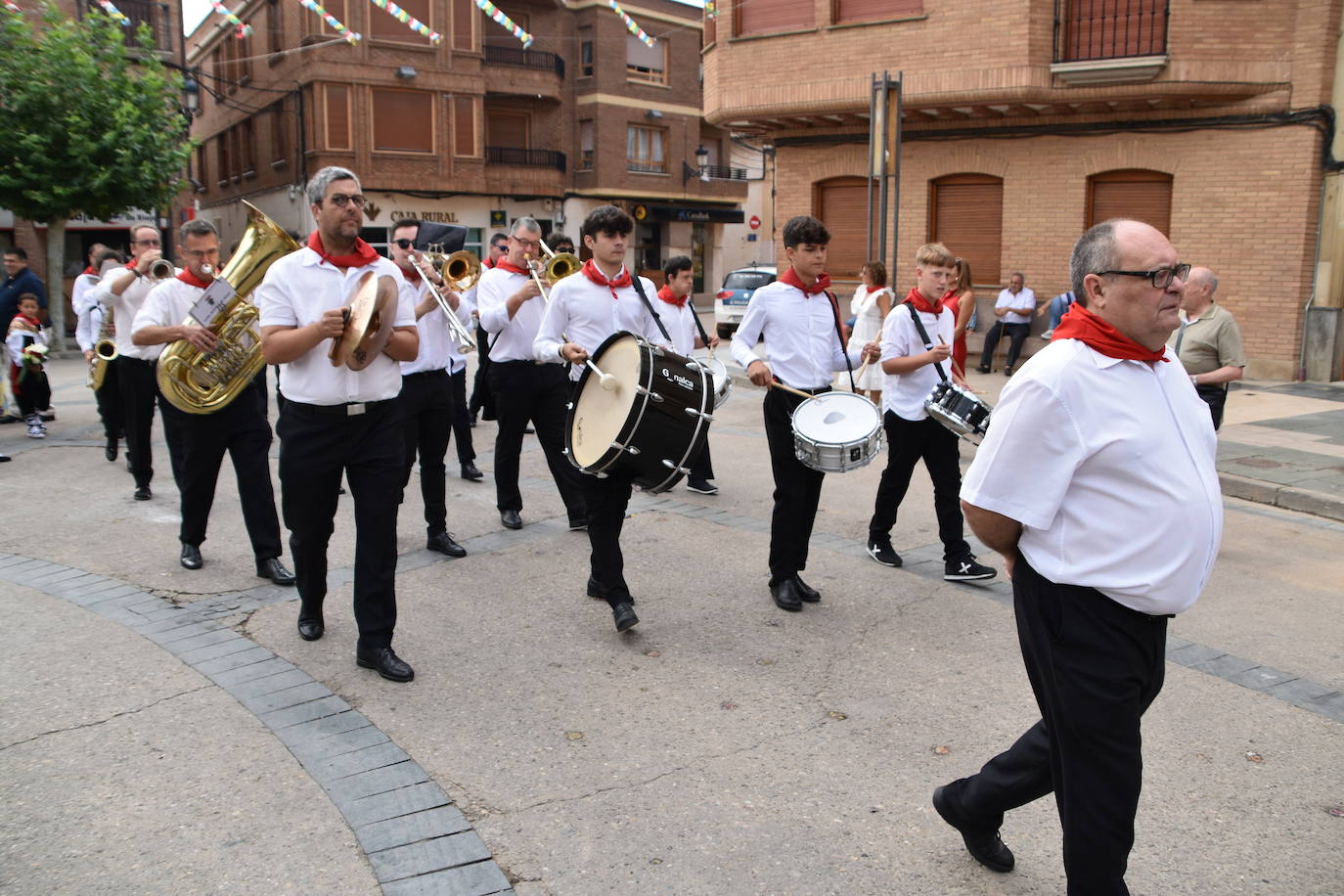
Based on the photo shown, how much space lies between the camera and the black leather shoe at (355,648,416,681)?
460 cm

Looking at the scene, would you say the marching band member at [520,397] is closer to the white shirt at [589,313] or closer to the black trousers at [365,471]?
the white shirt at [589,313]

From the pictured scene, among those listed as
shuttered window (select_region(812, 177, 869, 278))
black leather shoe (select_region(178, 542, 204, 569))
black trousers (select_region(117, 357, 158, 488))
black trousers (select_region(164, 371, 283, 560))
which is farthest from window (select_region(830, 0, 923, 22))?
black leather shoe (select_region(178, 542, 204, 569))

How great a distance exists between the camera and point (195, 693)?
4.46m

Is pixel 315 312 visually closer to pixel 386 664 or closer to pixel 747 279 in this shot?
pixel 386 664

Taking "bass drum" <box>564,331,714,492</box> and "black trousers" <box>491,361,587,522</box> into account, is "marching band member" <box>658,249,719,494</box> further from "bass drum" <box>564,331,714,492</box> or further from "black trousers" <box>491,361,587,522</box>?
"bass drum" <box>564,331,714,492</box>

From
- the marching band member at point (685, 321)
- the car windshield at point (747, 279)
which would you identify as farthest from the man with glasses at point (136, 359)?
the car windshield at point (747, 279)

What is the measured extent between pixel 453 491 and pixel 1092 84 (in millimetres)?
11937

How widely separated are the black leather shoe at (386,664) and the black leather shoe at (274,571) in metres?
1.42

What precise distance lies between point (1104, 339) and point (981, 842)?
5.01ft

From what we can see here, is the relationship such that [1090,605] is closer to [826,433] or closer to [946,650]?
[946,650]

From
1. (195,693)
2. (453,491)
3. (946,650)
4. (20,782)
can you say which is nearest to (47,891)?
(20,782)

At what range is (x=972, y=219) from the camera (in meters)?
18.0

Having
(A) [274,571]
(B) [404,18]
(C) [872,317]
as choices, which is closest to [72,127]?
(B) [404,18]

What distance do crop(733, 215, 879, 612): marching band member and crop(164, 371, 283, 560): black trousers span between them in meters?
2.71
